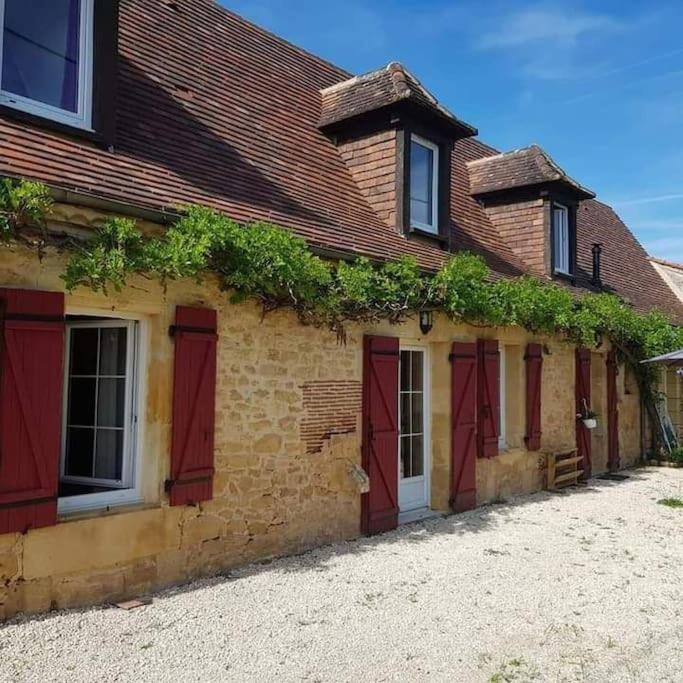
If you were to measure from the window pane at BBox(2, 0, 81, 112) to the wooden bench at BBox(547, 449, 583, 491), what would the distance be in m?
8.07

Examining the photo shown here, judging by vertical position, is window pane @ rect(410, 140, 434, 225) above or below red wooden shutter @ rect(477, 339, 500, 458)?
above

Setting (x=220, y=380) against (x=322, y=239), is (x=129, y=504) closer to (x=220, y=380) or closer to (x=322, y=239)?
(x=220, y=380)

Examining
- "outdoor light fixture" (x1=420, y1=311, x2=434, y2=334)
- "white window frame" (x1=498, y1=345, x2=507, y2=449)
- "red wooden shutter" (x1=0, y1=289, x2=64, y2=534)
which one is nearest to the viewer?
"red wooden shutter" (x1=0, y1=289, x2=64, y2=534)

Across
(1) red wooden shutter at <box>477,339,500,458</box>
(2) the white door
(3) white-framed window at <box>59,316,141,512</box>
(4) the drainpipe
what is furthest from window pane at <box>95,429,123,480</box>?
(4) the drainpipe

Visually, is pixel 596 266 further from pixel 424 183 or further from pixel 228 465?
pixel 228 465

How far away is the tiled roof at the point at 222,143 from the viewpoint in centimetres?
536

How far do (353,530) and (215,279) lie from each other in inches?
118

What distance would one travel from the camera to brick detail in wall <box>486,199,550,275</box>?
37.5 feet

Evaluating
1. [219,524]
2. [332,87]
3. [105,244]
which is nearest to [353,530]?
[219,524]

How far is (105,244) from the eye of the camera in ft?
15.4

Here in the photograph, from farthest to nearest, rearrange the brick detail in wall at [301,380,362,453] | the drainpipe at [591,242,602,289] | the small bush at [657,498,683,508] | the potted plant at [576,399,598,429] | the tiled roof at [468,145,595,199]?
the drainpipe at [591,242,602,289]
the tiled roof at [468,145,595,199]
the potted plant at [576,399,598,429]
the small bush at [657,498,683,508]
the brick detail in wall at [301,380,362,453]

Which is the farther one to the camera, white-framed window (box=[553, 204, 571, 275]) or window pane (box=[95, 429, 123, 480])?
white-framed window (box=[553, 204, 571, 275])

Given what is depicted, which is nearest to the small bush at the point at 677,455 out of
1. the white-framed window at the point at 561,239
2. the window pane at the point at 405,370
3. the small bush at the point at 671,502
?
the small bush at the point at 671,502

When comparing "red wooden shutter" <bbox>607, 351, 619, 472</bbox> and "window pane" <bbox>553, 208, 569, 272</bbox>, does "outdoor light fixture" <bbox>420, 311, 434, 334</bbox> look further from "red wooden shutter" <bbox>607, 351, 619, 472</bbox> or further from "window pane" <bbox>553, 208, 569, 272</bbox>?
"red wooden shutter" <bbox>607, 351, 619, 472</bbox>
